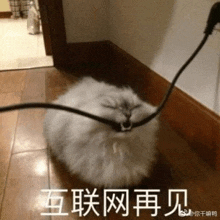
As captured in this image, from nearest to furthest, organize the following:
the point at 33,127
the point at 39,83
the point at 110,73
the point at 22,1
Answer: the point at 33,127 < the point at 39,83 < the point at 110,73 < the point at 22,1

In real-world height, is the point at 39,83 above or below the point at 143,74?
below

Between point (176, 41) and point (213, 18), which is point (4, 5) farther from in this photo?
point (213, 18)

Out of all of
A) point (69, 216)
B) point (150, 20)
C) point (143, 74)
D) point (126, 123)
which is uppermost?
point (150, 20)

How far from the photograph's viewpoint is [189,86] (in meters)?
0.79

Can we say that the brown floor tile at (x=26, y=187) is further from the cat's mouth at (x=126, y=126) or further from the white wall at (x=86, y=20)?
the white wall at (x=86, y=20)

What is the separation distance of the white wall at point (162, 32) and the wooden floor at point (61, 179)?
196 mm

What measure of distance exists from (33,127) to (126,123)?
0.57 meters

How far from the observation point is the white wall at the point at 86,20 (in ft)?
4.86

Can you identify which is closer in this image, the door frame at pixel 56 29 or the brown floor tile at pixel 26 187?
the brown floor tile at pixel 26 187

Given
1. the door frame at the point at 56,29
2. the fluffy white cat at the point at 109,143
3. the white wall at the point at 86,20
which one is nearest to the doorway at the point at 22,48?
the door frame at the point at 56,29

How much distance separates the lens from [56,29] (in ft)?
4.87

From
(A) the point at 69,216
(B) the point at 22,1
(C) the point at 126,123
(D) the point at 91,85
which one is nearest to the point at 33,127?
(D) the point at 91,85

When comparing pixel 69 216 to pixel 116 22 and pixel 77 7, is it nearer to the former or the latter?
pixel 116 22

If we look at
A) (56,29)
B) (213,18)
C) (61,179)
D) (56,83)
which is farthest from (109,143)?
(56,29)
